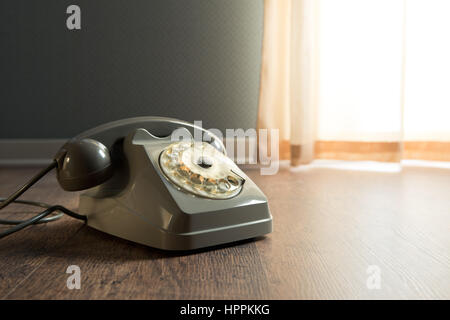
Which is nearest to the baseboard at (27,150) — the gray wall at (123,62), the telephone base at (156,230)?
the gray wall at (123,62)

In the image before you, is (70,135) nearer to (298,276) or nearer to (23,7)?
(23,7)

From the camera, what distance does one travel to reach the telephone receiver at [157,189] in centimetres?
59

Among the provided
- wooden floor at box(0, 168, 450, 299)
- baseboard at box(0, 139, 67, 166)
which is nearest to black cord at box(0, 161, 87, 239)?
wooden floor at box(0, 168, 450, 299)

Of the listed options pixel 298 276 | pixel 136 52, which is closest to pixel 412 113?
pixel 136 52

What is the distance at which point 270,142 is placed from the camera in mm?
1790

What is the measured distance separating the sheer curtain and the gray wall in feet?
0.53

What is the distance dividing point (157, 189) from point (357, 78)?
4.45 ft

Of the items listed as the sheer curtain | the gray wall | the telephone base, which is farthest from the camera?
the gray wall

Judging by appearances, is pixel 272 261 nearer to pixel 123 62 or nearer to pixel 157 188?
pixel 157 188

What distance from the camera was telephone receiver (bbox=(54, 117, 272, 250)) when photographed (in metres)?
0.59

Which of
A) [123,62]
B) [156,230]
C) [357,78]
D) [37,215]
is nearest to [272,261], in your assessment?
[156,230]

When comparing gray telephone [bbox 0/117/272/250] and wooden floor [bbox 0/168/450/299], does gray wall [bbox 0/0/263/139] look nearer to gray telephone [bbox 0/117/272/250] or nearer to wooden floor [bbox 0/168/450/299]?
wooden floor [bbox 0/168/450/299]

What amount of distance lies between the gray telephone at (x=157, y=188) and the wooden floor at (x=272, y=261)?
2cm
